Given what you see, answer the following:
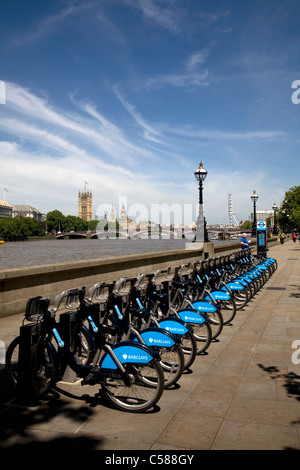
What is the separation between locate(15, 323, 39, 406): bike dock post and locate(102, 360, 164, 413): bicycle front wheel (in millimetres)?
698

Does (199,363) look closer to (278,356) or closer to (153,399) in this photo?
(278,356)

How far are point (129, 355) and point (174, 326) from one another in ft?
4.04

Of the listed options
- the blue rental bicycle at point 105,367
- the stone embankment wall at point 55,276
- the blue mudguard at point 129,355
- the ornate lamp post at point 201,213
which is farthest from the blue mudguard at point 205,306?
the ornate lamp post at point 201,213

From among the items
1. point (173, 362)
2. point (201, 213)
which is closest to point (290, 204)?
point (201, 213)

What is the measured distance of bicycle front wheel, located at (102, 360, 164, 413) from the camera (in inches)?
148

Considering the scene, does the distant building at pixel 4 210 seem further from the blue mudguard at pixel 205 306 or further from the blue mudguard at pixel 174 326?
the blue mudguard at pixel 174 326

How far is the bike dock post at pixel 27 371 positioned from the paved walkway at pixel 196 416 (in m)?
A: 0.12

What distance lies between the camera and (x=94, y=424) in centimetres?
360

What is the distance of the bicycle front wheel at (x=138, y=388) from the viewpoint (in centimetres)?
377

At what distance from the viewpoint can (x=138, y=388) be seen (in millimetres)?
4055

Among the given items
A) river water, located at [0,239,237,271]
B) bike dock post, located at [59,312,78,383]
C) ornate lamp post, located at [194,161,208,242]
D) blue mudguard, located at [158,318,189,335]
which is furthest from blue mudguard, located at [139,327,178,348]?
ornate lamp post, located at [194,161,208,242]

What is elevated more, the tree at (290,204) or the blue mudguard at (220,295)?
the tree at (290,204)

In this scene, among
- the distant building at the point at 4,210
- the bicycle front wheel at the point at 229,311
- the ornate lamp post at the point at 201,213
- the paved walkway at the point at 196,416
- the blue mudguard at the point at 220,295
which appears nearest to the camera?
the paved walkway at the point at 196,416
